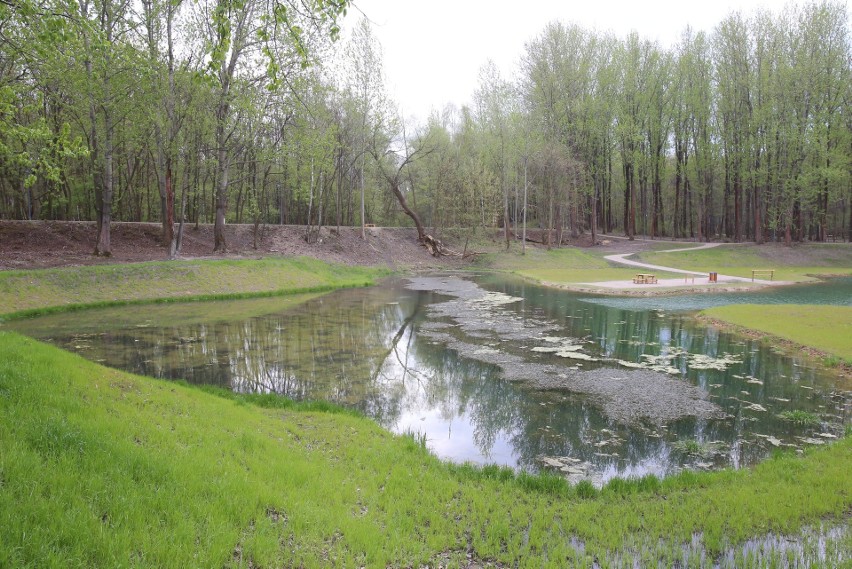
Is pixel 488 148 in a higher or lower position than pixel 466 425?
higher

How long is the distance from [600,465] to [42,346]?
32.5ft

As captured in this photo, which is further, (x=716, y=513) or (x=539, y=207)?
(x=539, y=207)

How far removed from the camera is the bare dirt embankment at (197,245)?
93.9 feet

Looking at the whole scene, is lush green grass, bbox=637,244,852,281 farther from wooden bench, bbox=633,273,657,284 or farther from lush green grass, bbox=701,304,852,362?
lush green grass, bbox=701,304,852,362

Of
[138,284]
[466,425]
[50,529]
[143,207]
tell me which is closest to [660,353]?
[466,425]

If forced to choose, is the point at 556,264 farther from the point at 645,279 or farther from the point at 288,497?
the point at 288,497

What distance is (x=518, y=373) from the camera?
12.8m

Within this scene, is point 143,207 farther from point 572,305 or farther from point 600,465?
point 600,465

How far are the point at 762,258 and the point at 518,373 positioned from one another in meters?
43.3

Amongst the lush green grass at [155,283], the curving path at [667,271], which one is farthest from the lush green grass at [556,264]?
the lush green grass at [155,283]

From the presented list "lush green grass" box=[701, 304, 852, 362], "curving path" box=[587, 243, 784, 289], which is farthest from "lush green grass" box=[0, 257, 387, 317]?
"lush green grass" box=[701, 304, 852, 362]

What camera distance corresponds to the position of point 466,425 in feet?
31.4

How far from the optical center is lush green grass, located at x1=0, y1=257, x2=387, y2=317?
68.8ft

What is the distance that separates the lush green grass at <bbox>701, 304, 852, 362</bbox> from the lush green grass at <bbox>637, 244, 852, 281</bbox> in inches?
883
